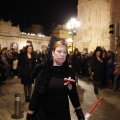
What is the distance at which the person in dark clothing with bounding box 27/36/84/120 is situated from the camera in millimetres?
2518

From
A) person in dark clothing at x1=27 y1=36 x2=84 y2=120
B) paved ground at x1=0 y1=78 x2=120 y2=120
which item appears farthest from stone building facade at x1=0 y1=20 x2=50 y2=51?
person in dark clothing at x1=27 y1=36 x2=84 y2=120

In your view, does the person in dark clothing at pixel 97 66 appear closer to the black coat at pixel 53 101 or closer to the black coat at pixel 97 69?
the black coat at pixel 97 69

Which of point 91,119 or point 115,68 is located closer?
point 91,119

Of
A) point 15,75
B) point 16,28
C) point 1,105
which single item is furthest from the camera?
point 16,28

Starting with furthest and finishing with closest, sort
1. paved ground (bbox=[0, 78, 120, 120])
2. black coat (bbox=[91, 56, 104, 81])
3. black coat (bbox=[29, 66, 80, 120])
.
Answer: black coat (bbox=[91, 56, 104, 81]) < paved ground (bbox=[0, 78, 120, 120]) < black coat (bbox=[29, 66, 80, 120])

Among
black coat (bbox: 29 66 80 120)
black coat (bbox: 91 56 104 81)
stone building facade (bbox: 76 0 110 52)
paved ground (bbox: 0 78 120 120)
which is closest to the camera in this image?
black coat (bbox: 29 66 80 120)

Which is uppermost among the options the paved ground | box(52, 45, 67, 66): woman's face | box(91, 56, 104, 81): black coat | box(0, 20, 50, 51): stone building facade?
box(0, 20, 50, 51): stone building facade

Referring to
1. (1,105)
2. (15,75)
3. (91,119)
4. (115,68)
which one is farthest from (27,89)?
(15,75)

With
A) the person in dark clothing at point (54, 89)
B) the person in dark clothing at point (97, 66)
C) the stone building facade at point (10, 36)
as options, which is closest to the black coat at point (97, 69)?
the person in dark clothing at point (97, 66)

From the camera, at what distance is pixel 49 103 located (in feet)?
8.24

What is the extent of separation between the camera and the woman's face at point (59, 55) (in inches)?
103

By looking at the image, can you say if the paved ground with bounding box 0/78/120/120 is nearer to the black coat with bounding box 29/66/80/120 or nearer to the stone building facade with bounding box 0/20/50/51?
the black coat with bounding box 29/66/80/120

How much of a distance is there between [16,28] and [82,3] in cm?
2010

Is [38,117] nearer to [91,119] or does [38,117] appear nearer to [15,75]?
[91,119]
